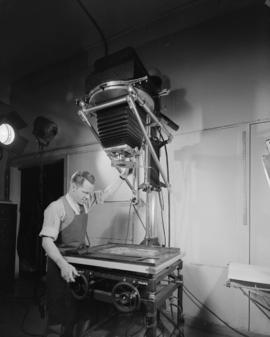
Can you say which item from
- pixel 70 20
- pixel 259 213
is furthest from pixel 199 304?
pixel 70 20

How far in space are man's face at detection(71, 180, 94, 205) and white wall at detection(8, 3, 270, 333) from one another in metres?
0.77

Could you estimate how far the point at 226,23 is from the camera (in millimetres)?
2461

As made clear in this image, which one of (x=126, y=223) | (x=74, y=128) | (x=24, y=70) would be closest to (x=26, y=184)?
(x=74, y=128)

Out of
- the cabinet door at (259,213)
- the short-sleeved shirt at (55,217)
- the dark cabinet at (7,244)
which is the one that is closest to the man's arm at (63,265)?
the short-sleeved shirt at (55,217)

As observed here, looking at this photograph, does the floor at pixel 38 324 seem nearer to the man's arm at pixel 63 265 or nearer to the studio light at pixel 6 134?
the man's arm at pixel 63 265

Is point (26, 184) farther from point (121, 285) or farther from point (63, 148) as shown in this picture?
point (121, 285)

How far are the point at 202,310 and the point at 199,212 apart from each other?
0.85 meters

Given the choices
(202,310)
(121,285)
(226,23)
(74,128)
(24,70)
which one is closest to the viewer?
(121,285)

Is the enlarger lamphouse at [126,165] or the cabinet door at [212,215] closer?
the enlarger lamphouse at [126,165]

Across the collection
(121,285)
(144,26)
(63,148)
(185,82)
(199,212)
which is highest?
(144,26)

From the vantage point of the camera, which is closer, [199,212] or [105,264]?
[105,264]

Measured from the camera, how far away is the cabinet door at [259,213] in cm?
206

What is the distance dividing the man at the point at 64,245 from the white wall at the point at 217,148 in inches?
30.4

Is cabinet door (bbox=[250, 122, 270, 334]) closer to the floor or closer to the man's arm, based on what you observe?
the floor
